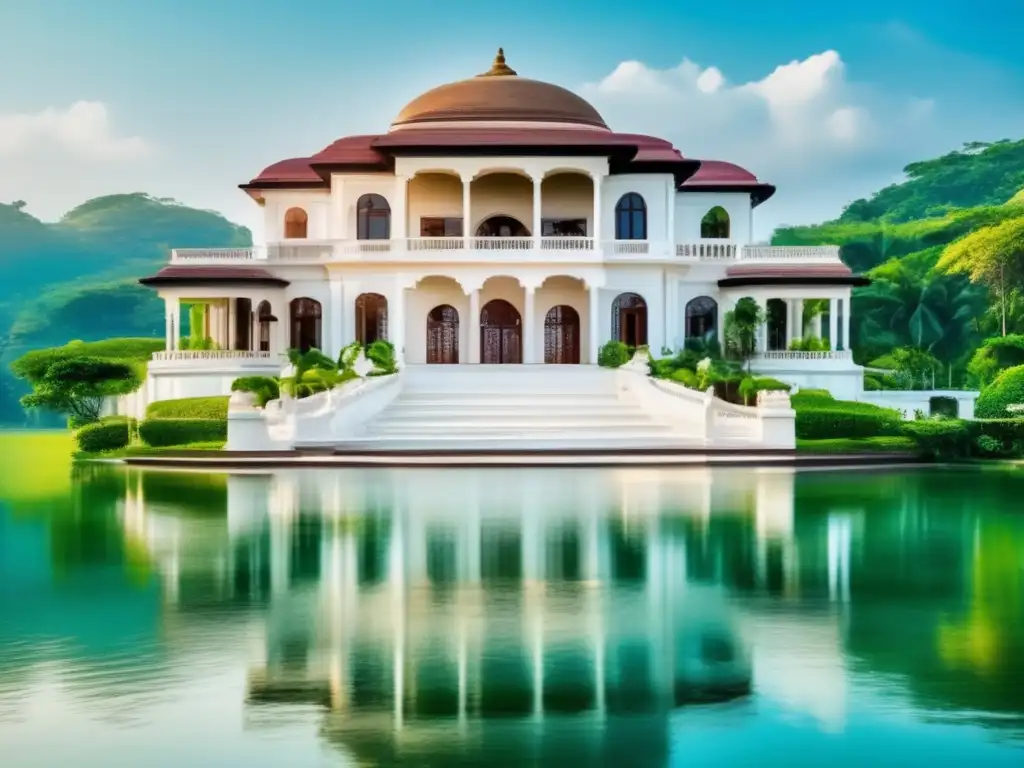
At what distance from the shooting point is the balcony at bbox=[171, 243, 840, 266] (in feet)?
138

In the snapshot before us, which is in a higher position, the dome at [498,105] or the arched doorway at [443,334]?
the dome at [498,105]

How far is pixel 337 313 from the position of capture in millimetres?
43500

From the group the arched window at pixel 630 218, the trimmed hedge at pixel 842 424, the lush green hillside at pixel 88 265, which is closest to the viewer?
the trimmed hedge at pixel 842 424

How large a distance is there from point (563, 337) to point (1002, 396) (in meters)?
15.5

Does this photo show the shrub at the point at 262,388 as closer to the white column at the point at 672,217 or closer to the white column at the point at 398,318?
the white column at the point at 398,318

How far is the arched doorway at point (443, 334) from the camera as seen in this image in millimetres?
45031

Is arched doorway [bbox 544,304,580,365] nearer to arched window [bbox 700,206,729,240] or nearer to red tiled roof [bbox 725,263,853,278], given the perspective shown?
red tiled roof [bbox 725,263,853,278]

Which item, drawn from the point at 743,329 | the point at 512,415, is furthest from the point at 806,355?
the point at 512,415

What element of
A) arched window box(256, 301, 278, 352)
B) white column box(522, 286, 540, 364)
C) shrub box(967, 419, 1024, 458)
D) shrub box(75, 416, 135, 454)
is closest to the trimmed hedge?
shrub box(967, 419, 1024, 458)

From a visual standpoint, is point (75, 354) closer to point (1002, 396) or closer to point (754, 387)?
point (754, 387)

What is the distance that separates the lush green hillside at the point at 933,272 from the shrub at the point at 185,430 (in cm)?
3460

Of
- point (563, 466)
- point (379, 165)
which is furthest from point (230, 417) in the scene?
point (379, 165)

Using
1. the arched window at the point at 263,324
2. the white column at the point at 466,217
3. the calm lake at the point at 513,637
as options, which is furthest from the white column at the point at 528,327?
the calm lake at the point at 513,637

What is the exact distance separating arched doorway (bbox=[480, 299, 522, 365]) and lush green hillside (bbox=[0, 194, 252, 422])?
46319 millimetres
